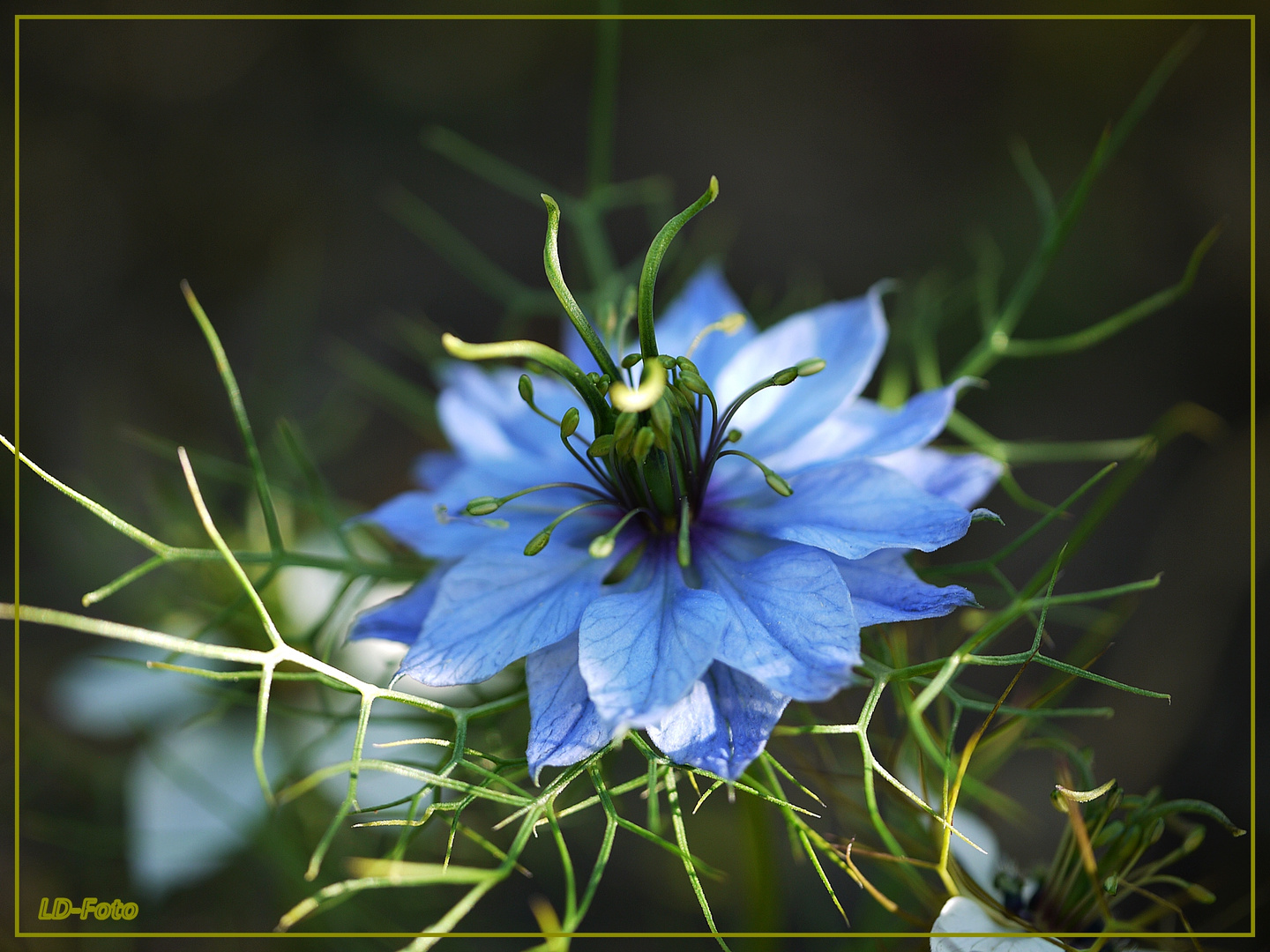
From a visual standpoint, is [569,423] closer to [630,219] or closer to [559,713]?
[559,713]

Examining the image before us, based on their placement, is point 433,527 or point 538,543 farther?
point 433,527

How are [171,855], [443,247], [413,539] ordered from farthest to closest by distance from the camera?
[443,247]
[171,855]
[413,539]

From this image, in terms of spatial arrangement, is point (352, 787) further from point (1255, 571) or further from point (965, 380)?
point (1255, 571)

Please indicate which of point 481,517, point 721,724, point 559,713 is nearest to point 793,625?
point 721,724

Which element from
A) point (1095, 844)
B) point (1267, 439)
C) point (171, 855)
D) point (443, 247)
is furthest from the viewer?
point (443, 247)

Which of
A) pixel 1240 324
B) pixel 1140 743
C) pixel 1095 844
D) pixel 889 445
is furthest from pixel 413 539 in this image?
pixel 1240 324

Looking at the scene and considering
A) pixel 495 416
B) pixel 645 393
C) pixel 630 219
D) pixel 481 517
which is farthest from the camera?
pixel 630 219
